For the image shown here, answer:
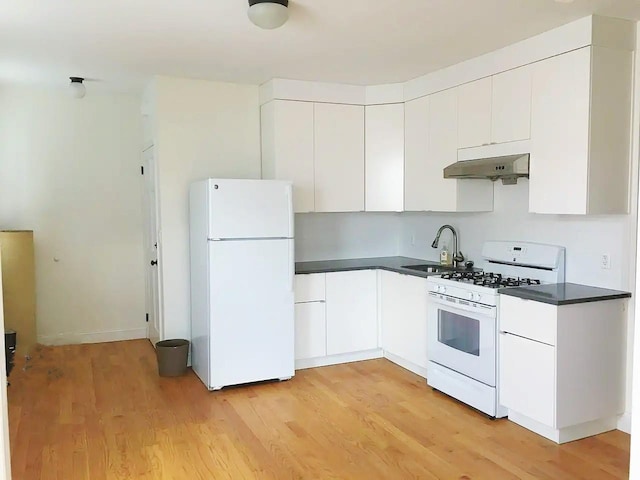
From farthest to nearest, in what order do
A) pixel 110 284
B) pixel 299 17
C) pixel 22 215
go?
pixel 110 284, pixel 22 215, pixel 299 17

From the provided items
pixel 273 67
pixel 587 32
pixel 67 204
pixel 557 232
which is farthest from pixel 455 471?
pixel 67 204

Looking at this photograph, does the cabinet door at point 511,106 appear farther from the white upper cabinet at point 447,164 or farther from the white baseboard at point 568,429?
the white baseboard at point 568,429

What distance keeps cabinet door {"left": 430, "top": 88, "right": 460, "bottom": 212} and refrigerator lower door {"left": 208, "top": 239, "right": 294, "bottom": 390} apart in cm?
129

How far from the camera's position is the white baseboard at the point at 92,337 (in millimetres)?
5379

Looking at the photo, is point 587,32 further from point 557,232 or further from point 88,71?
point 88,71

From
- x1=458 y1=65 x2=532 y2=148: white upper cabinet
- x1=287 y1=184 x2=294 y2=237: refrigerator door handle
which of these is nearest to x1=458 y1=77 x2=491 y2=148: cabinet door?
x1=458 y1=65 x2=532 y2=148: white upper cabinet

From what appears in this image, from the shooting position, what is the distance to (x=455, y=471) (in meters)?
2.93

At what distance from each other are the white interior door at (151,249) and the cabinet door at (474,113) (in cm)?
271

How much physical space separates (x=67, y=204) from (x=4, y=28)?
7.70 feet

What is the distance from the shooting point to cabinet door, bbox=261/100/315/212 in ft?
15.3

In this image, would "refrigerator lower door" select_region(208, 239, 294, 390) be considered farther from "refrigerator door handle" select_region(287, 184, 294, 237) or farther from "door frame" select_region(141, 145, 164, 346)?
"door frame" select_region(141, 145, 164, 346)

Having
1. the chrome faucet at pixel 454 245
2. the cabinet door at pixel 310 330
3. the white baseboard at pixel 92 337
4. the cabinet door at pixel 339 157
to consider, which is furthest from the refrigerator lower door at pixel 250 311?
the white baseboard at pixel 92 337

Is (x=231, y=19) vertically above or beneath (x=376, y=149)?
above

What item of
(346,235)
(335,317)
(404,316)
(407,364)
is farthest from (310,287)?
(407,364)
